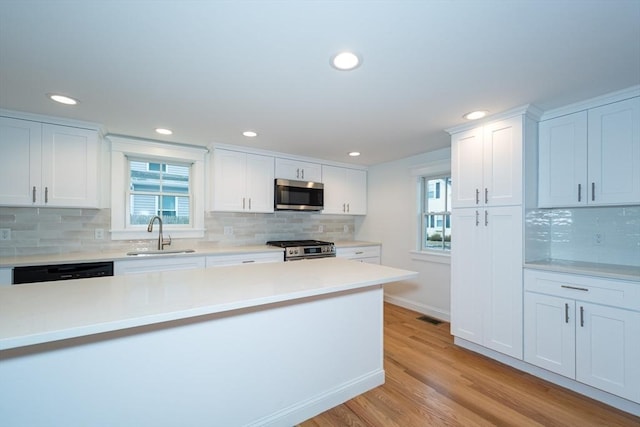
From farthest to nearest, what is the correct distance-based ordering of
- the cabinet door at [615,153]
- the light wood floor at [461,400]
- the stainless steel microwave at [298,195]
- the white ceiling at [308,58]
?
the stainless steel microwave at [298,195] → the cabinet door at [615,153] → the light wood floor at [461,400] → the white ceiling at [308,58]

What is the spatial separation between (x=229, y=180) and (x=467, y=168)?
272 centimetres

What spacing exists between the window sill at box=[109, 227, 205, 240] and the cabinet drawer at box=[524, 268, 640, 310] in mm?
3579

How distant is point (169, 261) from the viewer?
2.88 metres

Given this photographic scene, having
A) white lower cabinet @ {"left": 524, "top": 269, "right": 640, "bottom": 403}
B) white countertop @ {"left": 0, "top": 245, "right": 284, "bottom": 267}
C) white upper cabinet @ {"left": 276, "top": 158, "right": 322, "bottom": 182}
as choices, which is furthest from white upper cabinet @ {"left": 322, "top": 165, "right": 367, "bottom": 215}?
white lower cabinet @ {"left": 524, "top": 269, "right": 640, "bottom": 403}

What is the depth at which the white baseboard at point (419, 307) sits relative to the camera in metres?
3.59

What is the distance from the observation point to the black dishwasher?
229cm

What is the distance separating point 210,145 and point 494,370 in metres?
3.78

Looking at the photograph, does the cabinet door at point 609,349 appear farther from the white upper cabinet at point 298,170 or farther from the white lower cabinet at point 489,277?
the white upper cabinet at point 298,170

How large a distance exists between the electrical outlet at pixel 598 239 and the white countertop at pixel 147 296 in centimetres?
185

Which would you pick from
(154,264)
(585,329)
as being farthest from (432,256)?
(154,264)

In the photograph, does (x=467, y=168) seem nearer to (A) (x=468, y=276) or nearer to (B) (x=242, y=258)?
(A) (x=468, y=276)

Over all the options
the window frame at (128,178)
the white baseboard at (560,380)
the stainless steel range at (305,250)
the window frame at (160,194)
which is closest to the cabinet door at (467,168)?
the white baseboard at (560,380)

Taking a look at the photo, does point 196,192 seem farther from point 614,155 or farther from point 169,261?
point 614,155

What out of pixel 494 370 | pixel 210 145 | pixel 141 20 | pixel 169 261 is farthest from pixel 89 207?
pixel 494 370
